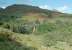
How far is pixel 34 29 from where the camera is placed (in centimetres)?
1616

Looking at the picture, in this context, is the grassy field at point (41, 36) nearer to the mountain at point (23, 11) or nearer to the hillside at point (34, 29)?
the hillside at point (34, 29)

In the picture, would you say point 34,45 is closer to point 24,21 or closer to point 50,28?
point 50,28

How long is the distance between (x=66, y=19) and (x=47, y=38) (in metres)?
4.68

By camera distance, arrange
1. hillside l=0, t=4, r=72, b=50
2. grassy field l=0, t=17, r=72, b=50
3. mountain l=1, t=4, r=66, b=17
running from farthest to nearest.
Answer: mountain l=1, t=4, r=66, b=17 → hillside l=0, t=4, r=72, b=50 → grassy field l=0, t=17, r=72, b=50

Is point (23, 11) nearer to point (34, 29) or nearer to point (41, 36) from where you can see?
point (34, 29)

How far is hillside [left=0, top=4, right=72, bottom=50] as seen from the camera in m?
12.2

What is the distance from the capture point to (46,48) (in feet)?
38.7

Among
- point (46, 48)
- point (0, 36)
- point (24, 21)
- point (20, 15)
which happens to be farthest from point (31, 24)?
point (46, 48)

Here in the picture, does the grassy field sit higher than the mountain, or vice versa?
the mountain

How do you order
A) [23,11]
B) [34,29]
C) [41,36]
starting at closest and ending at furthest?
[41,36] < [34,29] < [23,11]

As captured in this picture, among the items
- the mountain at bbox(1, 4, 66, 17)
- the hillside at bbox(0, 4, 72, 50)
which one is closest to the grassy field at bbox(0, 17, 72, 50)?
the hillside at bbox(0, 4, 72, 50)

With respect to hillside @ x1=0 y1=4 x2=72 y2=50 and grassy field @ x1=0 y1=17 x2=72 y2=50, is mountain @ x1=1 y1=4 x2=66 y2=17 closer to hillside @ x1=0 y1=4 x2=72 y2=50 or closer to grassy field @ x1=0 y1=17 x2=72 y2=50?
hillside @ x1=0 y1=4 x2=72 y2=50

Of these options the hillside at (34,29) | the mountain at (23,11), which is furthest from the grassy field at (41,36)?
the mountain at (23,11)

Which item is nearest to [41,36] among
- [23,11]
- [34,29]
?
[34,29]
